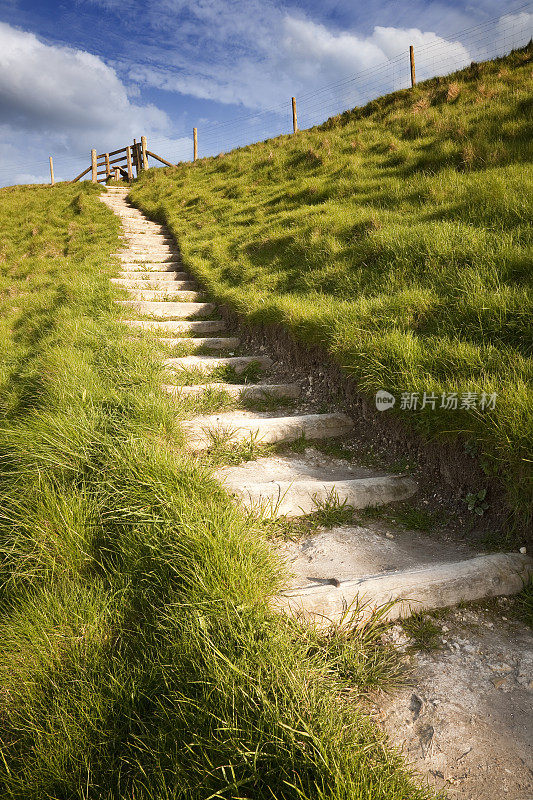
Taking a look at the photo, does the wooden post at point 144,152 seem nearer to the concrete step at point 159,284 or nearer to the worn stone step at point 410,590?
the concrete step at point 159,284

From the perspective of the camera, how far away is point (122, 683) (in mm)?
1477

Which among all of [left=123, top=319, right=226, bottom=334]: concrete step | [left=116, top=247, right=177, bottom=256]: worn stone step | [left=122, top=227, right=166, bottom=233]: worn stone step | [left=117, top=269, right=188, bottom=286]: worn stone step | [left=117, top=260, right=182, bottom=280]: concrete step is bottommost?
[left=123, top=319, right=226, bottom=334]: concrete step

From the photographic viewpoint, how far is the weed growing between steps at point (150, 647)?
4.08 ft

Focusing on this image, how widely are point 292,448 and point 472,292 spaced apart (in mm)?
1901

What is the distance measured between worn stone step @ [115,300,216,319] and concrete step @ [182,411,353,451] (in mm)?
3323

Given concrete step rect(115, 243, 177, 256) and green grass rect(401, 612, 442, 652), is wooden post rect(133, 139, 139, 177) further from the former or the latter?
green grass rect(401, 612, 442, 652)

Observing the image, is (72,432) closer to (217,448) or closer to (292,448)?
(217,448)

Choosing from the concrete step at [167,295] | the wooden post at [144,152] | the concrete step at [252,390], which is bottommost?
the concrete step at [252,390]

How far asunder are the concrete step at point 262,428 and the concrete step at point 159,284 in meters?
4.65

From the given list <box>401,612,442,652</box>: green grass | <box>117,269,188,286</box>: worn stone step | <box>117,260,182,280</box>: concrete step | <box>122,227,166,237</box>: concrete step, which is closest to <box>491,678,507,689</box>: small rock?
<box>401,612,442,652</box>: green grass

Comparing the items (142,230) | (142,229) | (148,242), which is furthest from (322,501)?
(142,229)

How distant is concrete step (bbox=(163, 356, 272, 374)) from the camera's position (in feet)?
15.3

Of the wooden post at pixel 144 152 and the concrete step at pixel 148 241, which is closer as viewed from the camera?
the concrete step at pixel 148 241

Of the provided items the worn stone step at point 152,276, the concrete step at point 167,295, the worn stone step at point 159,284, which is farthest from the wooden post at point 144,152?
the concrete step at point 167,295
